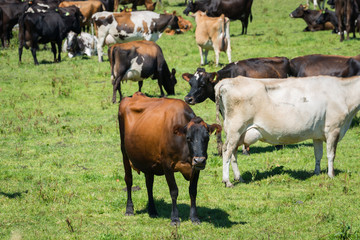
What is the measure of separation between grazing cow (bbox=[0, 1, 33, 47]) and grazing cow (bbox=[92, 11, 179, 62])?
6036 mm

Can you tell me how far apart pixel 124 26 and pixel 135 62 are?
593cm

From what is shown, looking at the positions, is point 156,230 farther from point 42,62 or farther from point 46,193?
point 42,62

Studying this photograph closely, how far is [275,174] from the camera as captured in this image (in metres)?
10.6

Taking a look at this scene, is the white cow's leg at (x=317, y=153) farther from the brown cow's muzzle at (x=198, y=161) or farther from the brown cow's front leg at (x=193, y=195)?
the brown cow's muzzle at (x=198, y=161)

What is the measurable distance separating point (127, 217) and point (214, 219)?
1258mm

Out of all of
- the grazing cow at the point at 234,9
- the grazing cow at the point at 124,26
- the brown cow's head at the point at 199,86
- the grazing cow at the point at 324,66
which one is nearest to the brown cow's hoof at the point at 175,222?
the brown cow's head at the point at 199,86

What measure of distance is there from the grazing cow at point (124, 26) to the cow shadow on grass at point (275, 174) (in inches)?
512

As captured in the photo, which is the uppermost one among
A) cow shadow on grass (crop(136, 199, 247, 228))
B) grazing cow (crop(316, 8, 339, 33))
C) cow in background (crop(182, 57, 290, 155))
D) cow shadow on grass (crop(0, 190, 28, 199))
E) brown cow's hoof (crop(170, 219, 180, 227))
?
cow in background (crop(182, 57, 290, 155))

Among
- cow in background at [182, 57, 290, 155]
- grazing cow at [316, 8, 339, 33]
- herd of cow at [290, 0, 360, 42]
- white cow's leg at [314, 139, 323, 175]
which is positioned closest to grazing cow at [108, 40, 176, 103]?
cow in background at [182, 57, 290, 155]

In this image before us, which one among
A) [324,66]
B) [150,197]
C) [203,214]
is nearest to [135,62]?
[324,66]

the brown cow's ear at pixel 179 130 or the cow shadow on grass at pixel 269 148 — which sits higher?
the brown cow's ear at pixel 179 130

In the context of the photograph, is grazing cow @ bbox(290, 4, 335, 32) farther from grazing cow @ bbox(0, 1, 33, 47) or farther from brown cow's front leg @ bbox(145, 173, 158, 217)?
brown cow's front leg @ bbox(145, 173, 158, 217)

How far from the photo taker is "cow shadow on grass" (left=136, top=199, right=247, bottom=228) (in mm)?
8047

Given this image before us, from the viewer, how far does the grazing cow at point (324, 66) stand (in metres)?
13.8
